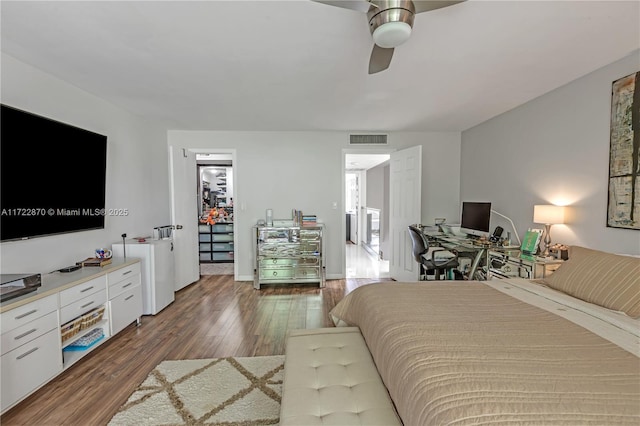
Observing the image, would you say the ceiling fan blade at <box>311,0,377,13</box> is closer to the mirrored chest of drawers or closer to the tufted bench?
the tufted bench

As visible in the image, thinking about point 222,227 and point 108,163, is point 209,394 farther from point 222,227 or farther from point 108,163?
point 222,227

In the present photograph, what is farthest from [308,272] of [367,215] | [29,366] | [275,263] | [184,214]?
[367,215]

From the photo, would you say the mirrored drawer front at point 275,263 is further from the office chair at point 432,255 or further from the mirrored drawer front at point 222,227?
the mirrored drawer front at point 222,227

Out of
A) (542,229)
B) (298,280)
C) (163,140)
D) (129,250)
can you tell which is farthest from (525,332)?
(163,140)

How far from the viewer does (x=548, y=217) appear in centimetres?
272

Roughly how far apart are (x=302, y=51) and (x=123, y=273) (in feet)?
8.87

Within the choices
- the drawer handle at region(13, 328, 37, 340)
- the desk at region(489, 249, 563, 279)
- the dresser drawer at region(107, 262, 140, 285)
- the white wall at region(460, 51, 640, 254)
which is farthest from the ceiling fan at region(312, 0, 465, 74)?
the dresser drawer at region(107, 262, 140, 285)

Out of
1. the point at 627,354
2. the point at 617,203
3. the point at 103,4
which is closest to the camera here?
the point at 627,354

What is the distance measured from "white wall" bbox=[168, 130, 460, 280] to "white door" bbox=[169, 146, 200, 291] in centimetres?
32

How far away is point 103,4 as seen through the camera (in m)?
1.60

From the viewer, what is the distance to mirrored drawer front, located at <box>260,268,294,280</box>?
14.0 ft

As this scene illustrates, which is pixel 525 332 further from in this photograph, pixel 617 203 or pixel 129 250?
pixel 129 250

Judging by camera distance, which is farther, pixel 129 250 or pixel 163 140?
pixel 163 140

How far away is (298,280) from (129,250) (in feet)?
7.43
